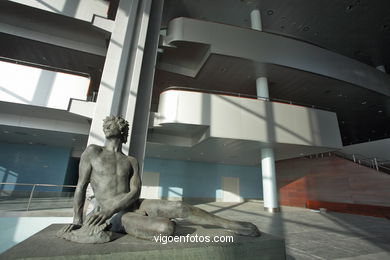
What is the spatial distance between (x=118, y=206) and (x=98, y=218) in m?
0.22

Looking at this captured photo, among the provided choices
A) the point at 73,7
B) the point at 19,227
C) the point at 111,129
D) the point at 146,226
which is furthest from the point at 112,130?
the point at 73,7

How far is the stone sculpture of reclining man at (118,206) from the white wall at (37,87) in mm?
5875

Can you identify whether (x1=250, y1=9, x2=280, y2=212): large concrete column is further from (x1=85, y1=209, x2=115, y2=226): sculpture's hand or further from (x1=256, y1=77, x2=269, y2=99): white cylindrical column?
(x1=85, y1=209, x2=115, y2=226): sculpture's hand

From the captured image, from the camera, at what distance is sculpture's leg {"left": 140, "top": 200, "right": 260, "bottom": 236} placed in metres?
2.09

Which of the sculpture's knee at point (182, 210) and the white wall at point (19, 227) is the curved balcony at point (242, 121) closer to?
the white wall at point (19, 227)

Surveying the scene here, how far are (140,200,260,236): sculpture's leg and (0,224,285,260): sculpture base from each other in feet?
0.31

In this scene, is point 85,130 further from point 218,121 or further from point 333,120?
point 333,120

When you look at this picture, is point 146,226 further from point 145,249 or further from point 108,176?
point 108,176

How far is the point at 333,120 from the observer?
9406mm

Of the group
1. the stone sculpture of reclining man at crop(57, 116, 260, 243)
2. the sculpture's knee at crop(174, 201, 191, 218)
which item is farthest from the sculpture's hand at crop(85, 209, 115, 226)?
the sculpture's knee at crop(174, 201, 191, 218)

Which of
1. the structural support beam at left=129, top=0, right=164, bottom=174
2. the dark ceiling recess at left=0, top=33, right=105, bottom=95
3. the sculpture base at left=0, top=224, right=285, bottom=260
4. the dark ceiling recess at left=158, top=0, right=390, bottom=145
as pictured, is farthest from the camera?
the dark ceiling recess at left=158, top=0, right=390, bottom=145

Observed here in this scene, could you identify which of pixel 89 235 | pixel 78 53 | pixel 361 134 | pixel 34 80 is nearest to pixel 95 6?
pixel 78 53

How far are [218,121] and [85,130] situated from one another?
661cm

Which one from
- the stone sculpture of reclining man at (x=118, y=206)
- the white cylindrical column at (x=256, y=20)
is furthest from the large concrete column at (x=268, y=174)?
the stone sculpture of reclining man at (x=118, y=206)
